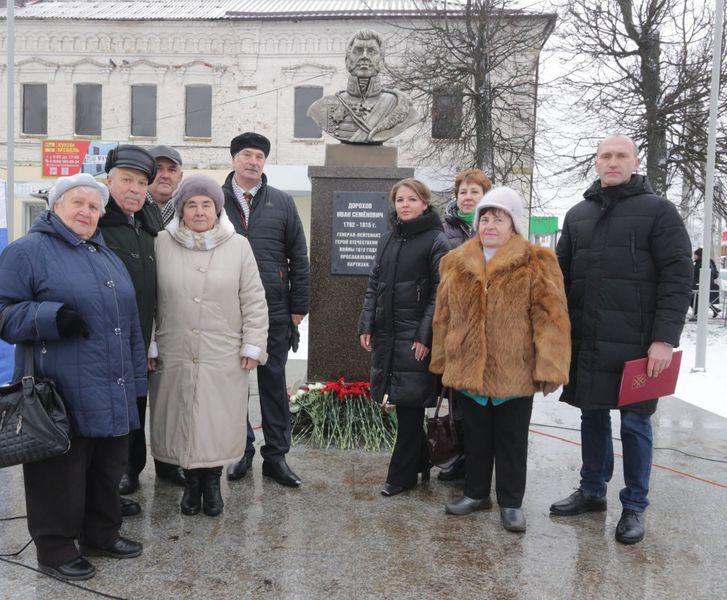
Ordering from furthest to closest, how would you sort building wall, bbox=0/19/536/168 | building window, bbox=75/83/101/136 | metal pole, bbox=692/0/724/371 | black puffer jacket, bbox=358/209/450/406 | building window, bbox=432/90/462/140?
building window, bbox=75/83/101/136
building wall, bbox=0/19/536/168
building window, bbox=432/90/462/140
metal pole, bbox=692/0/724/371
black puffer jacket, bbox=358/209/450/406

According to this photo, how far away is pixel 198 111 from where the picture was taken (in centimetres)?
2128

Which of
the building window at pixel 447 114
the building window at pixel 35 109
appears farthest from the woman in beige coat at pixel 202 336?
the building window at pixel 35 109

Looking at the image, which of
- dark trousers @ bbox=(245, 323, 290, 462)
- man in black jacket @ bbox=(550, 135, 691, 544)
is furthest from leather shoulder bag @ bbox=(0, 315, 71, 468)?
man in black jacket @ bbox=(550, 135, 691, 544)

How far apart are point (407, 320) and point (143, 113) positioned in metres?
20.2

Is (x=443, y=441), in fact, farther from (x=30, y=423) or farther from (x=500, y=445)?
(x=30, y=423)

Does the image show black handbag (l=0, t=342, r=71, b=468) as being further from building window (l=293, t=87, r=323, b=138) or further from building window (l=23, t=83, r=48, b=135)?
building window (l=23, t=83, r=48, b=135)

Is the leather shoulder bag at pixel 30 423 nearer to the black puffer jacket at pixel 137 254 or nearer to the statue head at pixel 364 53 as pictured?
the black puffer jacket at pixel 137 254

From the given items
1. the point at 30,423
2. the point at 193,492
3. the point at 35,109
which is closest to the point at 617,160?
the point at 193,492

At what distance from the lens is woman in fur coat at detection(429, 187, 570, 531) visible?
325cm

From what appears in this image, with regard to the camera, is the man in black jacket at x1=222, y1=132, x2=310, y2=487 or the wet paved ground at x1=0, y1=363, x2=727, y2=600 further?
the man in black jacket at x1=222, y1=132, x2=310, y2=487

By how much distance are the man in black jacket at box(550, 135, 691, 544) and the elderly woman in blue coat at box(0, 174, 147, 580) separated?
2266 mm

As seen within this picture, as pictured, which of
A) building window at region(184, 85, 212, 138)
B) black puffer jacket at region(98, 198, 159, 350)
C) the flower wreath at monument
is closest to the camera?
black puffer jacket at region(98, 198, 159, 350)

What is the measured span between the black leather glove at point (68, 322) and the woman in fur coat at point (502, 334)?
5.74 ft

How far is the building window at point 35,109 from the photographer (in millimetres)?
21797
